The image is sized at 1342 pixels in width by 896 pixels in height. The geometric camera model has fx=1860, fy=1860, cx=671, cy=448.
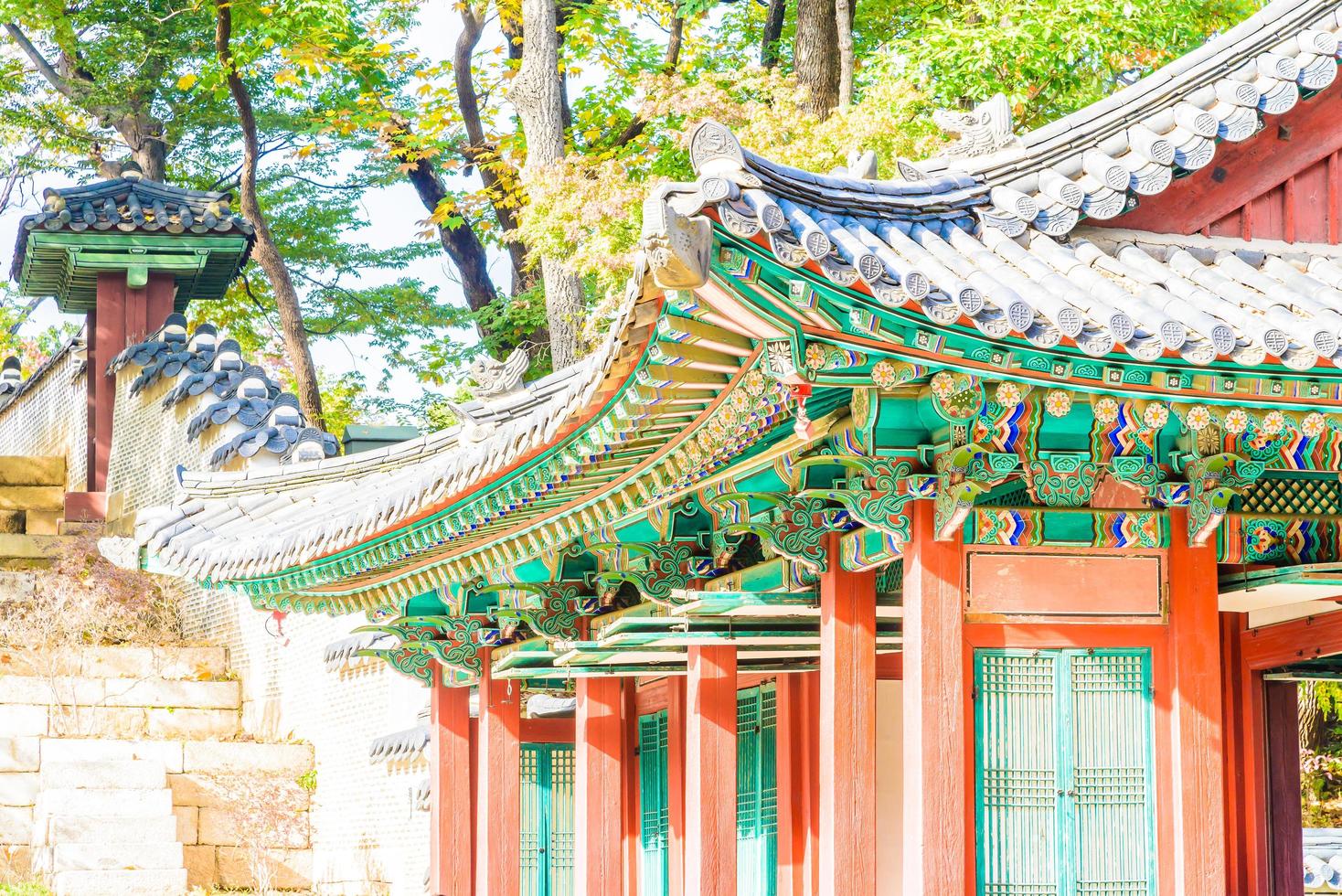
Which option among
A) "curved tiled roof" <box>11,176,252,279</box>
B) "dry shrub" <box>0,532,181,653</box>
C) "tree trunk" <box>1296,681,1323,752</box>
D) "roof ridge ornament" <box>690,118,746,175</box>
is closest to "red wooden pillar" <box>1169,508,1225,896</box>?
"roof ridge ornament" <box>690,118,746,175</box>

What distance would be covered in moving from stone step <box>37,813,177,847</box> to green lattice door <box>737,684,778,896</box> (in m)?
8.52

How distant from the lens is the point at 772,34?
922 inches

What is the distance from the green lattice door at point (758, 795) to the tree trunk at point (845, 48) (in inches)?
354

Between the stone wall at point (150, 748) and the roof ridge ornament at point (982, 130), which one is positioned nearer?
the roof ridge ornament at point (982, 130)

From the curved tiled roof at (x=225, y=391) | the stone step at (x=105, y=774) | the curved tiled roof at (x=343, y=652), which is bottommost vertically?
the stone step at (x=105, y=774)

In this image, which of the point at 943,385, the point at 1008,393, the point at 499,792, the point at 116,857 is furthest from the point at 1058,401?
the point at 116,857

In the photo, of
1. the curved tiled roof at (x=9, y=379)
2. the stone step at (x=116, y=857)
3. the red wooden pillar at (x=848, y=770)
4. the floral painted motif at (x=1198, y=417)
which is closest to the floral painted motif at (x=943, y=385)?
the floral painted motif at (x=1198, y=417)

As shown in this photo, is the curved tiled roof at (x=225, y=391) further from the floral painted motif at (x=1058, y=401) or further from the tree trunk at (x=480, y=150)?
the floral painted motif at (x=1058, y=401)

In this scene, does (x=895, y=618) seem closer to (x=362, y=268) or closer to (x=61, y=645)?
(x=61, y=645)

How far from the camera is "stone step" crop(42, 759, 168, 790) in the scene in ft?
54.9

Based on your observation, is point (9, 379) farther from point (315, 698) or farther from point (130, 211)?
point (315, 698)

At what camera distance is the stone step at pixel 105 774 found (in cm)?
1673

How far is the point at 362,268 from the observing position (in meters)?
29.1

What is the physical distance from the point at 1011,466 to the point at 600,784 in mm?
4726
